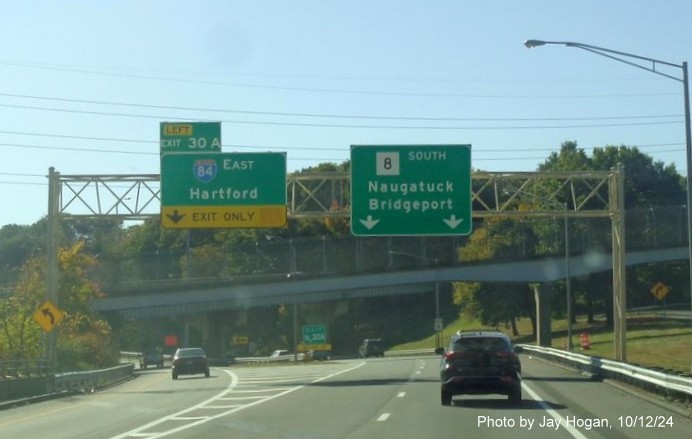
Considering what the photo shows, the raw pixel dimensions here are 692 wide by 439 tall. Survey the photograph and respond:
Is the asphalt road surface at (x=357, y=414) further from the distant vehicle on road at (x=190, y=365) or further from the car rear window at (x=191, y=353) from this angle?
the car rear window at (x=191, y=353)

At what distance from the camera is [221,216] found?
3675 cm

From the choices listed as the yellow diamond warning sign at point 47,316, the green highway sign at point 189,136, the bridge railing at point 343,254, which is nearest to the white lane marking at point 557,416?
the green highway sign at point 189,136

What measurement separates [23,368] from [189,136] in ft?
35.0

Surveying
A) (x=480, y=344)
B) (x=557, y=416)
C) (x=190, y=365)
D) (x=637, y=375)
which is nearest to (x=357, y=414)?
(x=480, y=344)

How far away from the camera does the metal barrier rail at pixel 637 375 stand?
22.2m

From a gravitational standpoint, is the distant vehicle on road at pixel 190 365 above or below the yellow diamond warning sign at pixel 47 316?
below

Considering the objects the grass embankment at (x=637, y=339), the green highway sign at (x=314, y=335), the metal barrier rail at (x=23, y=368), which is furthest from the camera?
the green highway sign at (x=314, y=335)

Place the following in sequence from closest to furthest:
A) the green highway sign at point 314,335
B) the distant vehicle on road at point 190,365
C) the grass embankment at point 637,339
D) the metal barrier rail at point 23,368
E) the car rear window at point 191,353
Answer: the metal barrier rail at point 23,368, the grass embankment at point 637,339, the distant vehicle on road at point 190,365, the car rear window at point 191,353, the green highway sign at point 314,335

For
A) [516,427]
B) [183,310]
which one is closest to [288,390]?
[516,427]

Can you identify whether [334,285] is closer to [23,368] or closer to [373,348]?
[373,348]

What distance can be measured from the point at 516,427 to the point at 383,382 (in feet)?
56.7

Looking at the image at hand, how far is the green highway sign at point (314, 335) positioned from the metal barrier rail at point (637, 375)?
97.7ft

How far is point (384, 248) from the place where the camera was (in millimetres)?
76438

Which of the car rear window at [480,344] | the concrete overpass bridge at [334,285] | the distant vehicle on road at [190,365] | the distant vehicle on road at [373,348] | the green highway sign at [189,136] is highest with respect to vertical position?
the green highway sign at [189,136]
